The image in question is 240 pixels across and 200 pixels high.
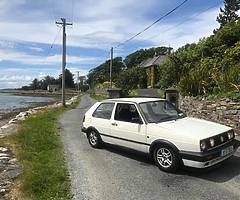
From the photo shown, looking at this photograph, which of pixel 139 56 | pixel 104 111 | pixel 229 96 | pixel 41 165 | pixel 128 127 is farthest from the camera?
pixel 139 56

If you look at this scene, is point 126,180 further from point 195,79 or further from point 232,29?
point 232,29

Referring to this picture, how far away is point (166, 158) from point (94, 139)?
3297 millimetres

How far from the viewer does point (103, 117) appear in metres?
10.1

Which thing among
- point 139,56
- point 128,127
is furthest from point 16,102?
point 128,127

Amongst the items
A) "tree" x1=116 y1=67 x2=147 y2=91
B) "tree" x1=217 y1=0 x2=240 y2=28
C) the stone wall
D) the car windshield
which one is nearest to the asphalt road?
the car windshield

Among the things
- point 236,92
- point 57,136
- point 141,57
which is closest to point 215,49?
point 236,92

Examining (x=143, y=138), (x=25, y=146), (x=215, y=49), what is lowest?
(x=25, y=146)

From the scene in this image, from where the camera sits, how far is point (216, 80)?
47.9 feet

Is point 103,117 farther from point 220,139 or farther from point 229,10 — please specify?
point 229,10

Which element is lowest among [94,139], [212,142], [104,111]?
[94,139]

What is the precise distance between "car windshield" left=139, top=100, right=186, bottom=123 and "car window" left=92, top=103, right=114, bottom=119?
1238 mm

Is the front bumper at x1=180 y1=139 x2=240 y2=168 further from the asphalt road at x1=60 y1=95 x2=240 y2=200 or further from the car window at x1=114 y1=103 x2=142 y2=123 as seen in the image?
the car window at x1=114 y1=103 x2=142 y2=123

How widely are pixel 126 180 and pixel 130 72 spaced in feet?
175

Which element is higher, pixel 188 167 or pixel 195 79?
pixel 195 79
